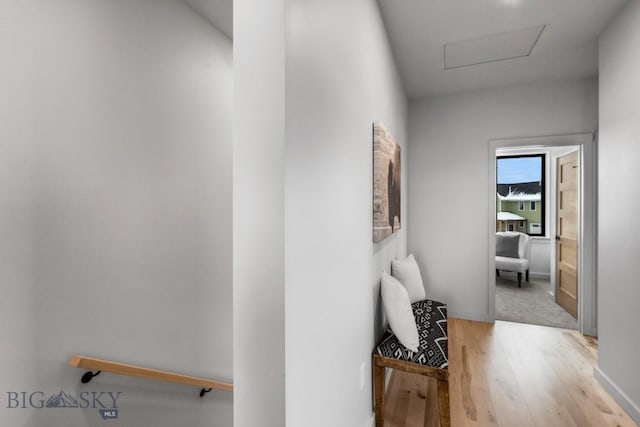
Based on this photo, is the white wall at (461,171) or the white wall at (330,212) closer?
the white wall at (330,212)

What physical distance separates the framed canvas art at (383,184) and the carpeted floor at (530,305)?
253 cm

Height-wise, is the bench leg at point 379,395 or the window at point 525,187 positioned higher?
the window at point 525,187

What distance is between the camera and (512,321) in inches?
137

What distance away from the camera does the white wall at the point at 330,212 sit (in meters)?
0.86

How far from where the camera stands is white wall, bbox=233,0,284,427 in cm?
79

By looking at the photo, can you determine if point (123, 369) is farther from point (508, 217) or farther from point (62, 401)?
point (508, 217)

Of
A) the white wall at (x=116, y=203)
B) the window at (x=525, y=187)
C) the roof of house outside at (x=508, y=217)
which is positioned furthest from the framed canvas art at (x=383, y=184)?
the roof of house outside at (x=508, y=217)

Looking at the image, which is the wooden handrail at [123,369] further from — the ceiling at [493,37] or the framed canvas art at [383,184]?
the ceiling at [493,37]

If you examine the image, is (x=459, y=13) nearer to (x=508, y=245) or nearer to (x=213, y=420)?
(x=213, y=420)

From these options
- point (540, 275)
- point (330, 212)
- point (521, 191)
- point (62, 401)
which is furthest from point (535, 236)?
point (62, 401)

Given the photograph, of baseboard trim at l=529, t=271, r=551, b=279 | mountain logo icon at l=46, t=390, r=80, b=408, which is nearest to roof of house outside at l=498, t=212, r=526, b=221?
baseboard trim at l=529, t=271, r=551, b=279

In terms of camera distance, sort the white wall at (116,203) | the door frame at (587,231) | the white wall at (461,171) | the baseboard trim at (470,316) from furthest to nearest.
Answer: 1. the baseboard trim at (470,316)
2. the white wall at (461,171)
3. the door frame at (587,231)
4. the white wall at (116,203)

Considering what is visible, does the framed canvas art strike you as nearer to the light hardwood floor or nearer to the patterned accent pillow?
the patterned accent pillow

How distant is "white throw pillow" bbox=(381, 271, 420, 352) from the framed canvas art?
341 mm
